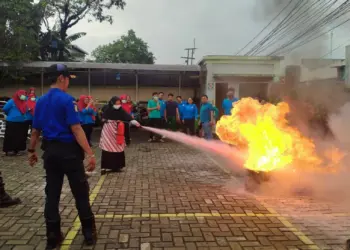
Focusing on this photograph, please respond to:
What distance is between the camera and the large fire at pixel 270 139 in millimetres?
6379

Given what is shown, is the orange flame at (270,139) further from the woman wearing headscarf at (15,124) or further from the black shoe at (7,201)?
the woman wearing headscarf at (15,124)

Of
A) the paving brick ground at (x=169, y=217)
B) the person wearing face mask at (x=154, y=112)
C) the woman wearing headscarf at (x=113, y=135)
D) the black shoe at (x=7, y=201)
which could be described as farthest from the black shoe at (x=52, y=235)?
the person wearing face mask at (x=154, y=112)

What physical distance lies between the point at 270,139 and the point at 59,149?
3914 mm

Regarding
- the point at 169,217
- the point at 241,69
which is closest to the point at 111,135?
the point at 169,217

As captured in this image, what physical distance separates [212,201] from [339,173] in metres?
2.81

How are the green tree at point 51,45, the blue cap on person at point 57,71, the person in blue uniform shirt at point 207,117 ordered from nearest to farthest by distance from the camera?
the blue cap on person at point 57,71 → the person in blue uniform shirt at point 207,117 → the green tree at point 51,45

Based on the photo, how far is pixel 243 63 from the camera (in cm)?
1634

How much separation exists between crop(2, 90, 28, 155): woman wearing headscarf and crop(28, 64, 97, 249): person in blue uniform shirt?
679 cm

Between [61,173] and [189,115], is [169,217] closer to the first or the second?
[61,173]

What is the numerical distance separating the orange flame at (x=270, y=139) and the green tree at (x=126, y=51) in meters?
48.4

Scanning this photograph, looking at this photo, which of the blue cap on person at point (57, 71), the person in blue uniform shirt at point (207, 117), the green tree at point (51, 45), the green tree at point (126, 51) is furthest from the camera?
the green tree at point (126, 51)

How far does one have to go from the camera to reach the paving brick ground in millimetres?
4168

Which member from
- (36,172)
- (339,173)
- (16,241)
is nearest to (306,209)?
(339,173)

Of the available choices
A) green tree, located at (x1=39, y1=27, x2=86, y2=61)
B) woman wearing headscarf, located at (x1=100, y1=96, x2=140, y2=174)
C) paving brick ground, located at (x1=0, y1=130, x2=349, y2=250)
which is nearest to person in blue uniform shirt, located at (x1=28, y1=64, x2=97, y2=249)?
paving brick ground, located at (x1=0, y1=130, x2=349, y2=250)
